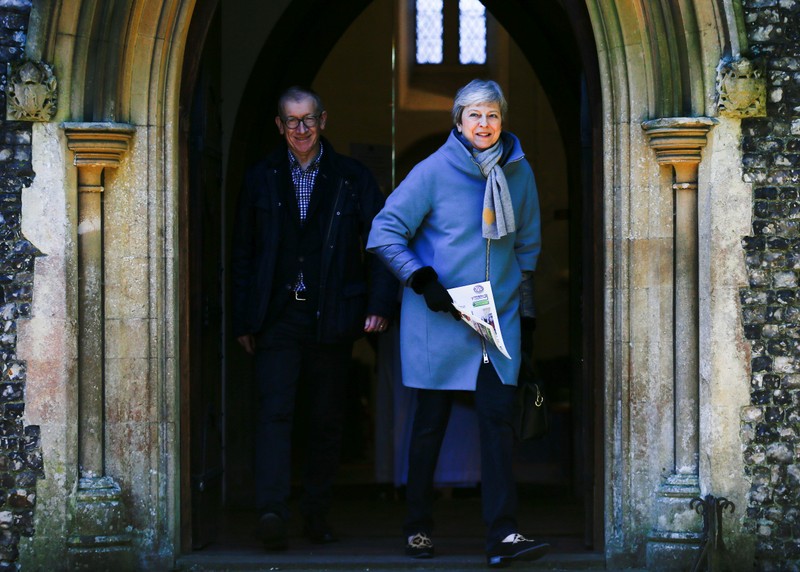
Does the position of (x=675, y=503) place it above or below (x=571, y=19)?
below

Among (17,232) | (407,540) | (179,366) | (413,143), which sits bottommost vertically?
(407,540)

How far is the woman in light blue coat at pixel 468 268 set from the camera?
643 centimetres

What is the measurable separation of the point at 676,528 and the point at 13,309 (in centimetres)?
272

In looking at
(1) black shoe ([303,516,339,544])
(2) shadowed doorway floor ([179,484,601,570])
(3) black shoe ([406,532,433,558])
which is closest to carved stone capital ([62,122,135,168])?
(2) shadowed doorway floor ([179,484,601,570])

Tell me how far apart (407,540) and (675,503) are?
1074 mm

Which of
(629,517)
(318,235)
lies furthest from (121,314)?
(629,517)

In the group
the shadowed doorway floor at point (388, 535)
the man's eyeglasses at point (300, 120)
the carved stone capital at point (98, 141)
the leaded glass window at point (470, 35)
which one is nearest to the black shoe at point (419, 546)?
the shadowed doorway floor at point (388, 535)

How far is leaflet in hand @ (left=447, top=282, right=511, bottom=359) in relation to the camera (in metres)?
6.39

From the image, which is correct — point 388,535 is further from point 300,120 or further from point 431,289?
point 300,120

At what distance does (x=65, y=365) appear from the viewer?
21.4 ft

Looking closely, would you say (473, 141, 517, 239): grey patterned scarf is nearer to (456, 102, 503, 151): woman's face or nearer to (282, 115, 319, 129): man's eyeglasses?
(456, 102, 503, 151): woman's face

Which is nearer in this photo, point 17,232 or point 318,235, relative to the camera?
point 17,232

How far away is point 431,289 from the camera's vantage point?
635 centimetres

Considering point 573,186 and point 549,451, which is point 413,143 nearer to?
point 573,186
